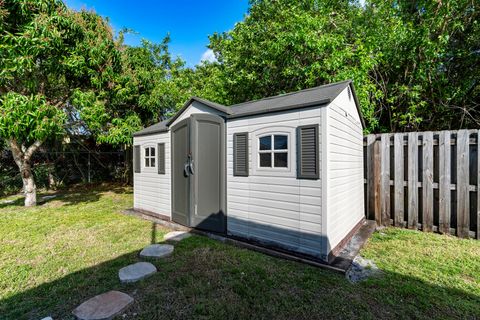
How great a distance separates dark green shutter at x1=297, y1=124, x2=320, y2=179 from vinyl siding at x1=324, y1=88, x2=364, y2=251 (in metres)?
0.15

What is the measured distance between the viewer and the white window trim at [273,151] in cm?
324

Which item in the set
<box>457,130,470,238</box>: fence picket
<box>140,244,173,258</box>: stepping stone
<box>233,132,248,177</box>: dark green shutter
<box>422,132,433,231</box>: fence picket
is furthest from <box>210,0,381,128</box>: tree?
<box>140,244,173,258</box>: stepping stone

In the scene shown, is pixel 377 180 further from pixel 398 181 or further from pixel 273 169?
pixel 273 169

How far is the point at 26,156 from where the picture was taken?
647cm

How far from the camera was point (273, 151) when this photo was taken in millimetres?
3439

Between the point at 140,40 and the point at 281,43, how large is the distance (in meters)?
7.41

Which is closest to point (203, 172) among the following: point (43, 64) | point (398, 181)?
point (398, 181)

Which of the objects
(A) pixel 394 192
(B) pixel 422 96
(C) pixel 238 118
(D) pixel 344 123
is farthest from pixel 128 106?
(B) pixel 422 96

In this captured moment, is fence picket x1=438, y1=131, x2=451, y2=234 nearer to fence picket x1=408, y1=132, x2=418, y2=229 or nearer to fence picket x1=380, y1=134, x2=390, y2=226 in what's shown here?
fence picket x1=408, y1=132, x2=418, y2=229

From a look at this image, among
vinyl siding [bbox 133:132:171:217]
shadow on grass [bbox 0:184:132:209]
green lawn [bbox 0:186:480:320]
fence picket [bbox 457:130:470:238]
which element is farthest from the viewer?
shadow on grass [bbox 0:184:132:209]

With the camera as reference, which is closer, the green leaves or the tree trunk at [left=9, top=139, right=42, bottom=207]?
the green leaves

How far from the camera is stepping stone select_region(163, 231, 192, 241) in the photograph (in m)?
4.02

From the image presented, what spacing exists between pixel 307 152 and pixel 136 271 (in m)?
2.59

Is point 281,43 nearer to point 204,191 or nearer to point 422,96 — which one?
point 422,96
